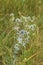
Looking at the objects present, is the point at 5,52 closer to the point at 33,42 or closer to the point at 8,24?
the point at 33,42

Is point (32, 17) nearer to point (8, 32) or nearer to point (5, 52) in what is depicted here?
point (8, 32)

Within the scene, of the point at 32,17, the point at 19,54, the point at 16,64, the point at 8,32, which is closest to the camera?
the point at 16,64

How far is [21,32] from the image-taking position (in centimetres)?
260

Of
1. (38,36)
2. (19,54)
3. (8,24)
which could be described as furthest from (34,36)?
(8,24)

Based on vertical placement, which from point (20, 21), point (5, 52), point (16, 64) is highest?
point (20, 21)

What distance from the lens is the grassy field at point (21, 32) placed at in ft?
7.84

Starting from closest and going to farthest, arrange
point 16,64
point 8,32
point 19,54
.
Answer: point 16,64 < point 19,54 < point 8,32

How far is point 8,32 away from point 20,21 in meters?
0.18

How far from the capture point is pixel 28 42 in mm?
2535

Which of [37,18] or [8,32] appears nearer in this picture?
[8,32]

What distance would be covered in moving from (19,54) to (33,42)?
0.55ft

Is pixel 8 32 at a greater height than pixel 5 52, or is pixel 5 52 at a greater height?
pixel 8 32

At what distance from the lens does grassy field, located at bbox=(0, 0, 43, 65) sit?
2.39 m

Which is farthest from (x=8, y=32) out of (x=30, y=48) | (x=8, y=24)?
(x=30, y=48)
